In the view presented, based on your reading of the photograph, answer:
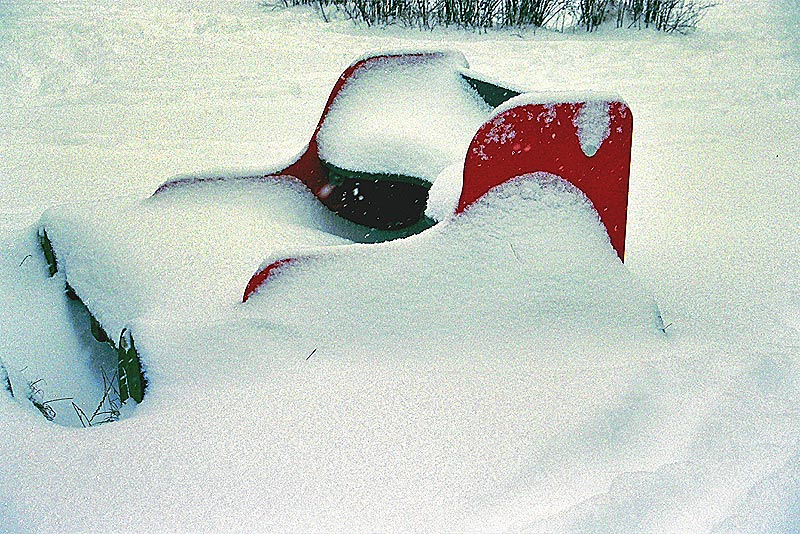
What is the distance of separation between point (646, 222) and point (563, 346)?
1426 mm

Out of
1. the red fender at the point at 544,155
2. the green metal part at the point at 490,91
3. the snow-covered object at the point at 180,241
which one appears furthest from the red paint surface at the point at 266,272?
the green metal part at the point at 490,91

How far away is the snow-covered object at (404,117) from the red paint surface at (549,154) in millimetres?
568

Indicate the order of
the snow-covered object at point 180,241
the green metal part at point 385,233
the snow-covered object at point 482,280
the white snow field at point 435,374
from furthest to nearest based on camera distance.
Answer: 1. the green metal part at point 385,233
2. the snow-covered object at point 180,241
3. the snow-covered object at point 482,280
4. the white snow field at point 435,374

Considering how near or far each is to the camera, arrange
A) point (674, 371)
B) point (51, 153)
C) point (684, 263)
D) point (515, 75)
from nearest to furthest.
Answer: point (674, 371), point (684, 263), point (51, 153), point (515, 75)

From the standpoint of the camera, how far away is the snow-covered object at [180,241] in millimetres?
2121

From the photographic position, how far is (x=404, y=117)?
2945 mm

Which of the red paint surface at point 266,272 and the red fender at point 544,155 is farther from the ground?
the red fender at point 544,155


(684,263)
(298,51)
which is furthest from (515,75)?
(684,263)

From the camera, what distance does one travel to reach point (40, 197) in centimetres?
345

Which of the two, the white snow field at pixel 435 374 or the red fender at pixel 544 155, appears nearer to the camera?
the white snow field at pixel 435 374

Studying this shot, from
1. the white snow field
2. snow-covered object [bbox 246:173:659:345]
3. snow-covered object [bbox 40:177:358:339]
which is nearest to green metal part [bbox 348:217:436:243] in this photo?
snow-covered object [bbox 40:177:358:339]

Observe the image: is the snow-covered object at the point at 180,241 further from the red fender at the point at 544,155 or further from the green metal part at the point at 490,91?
the green metal part at the point at 490,91

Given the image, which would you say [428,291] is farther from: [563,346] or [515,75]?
[515,75]

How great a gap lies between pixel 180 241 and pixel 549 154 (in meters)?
1.15
